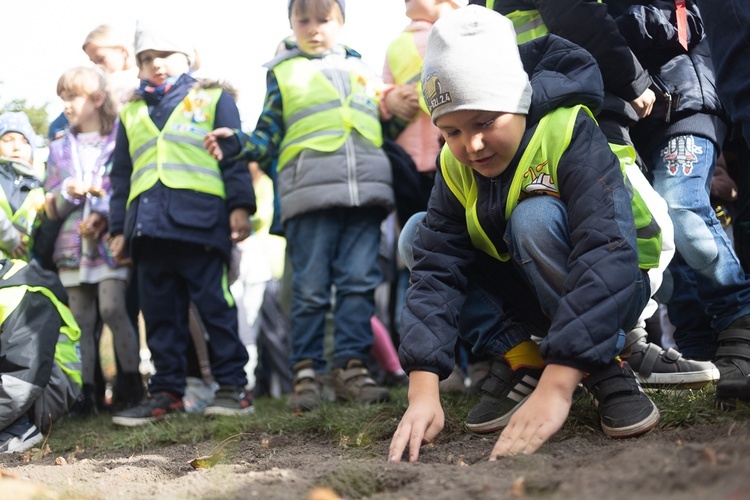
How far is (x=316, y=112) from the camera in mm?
4219

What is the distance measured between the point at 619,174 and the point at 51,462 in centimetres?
225

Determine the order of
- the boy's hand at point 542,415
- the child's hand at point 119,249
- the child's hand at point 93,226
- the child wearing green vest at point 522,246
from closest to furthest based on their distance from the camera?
1. the boy's hand at point 542,415
2. the child wearing green vest at point 522,246
3. the child's hand at point 119,249
4. the child's hand at point 93,226

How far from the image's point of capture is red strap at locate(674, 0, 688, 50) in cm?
319

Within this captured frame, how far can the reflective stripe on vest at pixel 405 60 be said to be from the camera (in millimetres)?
4457

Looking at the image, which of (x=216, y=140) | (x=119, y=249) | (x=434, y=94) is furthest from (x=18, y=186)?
(x=434, y=94)

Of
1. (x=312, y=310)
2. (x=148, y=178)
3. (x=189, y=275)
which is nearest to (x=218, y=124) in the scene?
(x=148, y=178)

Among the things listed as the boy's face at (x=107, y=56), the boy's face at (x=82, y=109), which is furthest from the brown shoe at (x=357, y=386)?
the boy's face at (x=107, y=56)

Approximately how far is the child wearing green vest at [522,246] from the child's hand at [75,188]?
2.76m

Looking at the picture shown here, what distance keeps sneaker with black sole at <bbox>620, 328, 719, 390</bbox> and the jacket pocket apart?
85.1 inches

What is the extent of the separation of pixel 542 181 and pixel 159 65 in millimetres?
2818

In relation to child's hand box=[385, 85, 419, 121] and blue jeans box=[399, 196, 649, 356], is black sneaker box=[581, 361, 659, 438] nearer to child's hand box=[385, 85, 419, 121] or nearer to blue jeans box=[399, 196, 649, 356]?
blue jeans box=[399, 196, 649, 356]

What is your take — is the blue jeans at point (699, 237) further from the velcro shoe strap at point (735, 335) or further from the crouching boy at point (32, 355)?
the crouching boy at point (32, 355)

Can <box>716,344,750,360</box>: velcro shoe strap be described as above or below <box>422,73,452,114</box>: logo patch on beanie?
below

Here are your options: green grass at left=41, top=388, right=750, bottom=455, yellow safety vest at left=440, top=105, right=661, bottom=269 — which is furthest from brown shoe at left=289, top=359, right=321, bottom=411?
yellow safety vest at left=440, top=105, right=661, bottom=269
